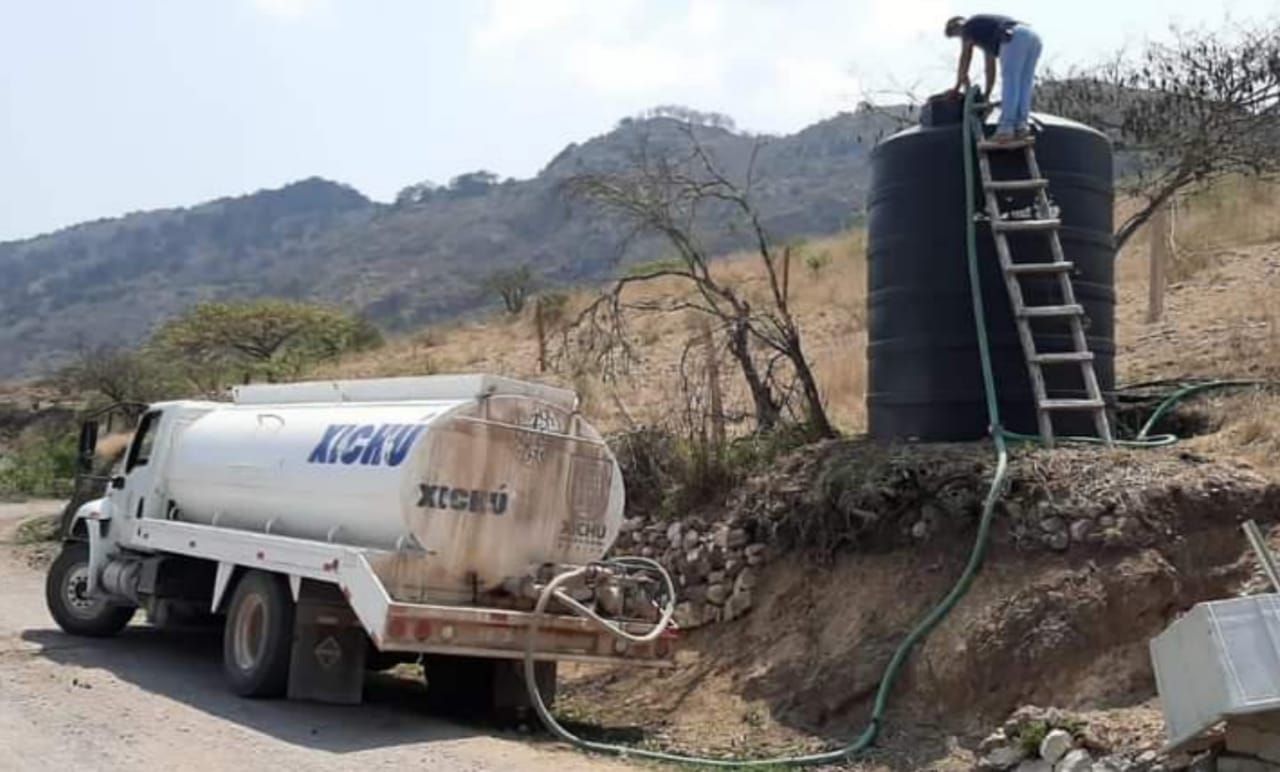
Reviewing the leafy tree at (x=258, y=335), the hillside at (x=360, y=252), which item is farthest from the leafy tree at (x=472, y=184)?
the leafy tree at (x=258, y=335)

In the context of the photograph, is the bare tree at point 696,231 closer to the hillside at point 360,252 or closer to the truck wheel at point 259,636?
the truck wheel at point 259,636

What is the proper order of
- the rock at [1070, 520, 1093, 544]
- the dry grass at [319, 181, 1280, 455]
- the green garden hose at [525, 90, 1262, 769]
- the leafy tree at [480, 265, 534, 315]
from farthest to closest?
1. the leafy tree at [480, 265, 534, 315]
2. the dry grass at [319, 181, 1280, 455]
3. the rock at [1070, 520, 1093, 544]
4. the green garden hose at [525, 90, 1262, 769]

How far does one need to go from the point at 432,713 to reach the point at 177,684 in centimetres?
226

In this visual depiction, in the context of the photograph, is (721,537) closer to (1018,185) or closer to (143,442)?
(1018,185)

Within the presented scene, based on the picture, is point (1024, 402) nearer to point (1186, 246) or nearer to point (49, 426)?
point (1186, 246)

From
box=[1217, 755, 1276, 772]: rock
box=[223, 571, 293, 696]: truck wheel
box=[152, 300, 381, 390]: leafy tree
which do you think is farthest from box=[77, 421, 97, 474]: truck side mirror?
box=[152, 300, 381, 390]: leafy tree

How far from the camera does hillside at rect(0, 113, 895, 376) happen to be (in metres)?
112

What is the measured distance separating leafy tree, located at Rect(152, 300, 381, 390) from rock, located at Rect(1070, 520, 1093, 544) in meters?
34.2

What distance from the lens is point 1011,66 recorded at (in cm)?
1144

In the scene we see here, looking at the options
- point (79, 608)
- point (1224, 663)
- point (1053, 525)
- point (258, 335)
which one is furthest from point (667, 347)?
point (258, 335)

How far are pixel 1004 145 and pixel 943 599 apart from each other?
11.6 ft

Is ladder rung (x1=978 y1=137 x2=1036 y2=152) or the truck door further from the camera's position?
the truck door

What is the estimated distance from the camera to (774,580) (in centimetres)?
1214

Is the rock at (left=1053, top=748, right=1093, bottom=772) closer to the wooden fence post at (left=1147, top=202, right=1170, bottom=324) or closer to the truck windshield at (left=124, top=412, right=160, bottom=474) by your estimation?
the truck windshield at (left=124, top=412, right=160, bottom=474)
